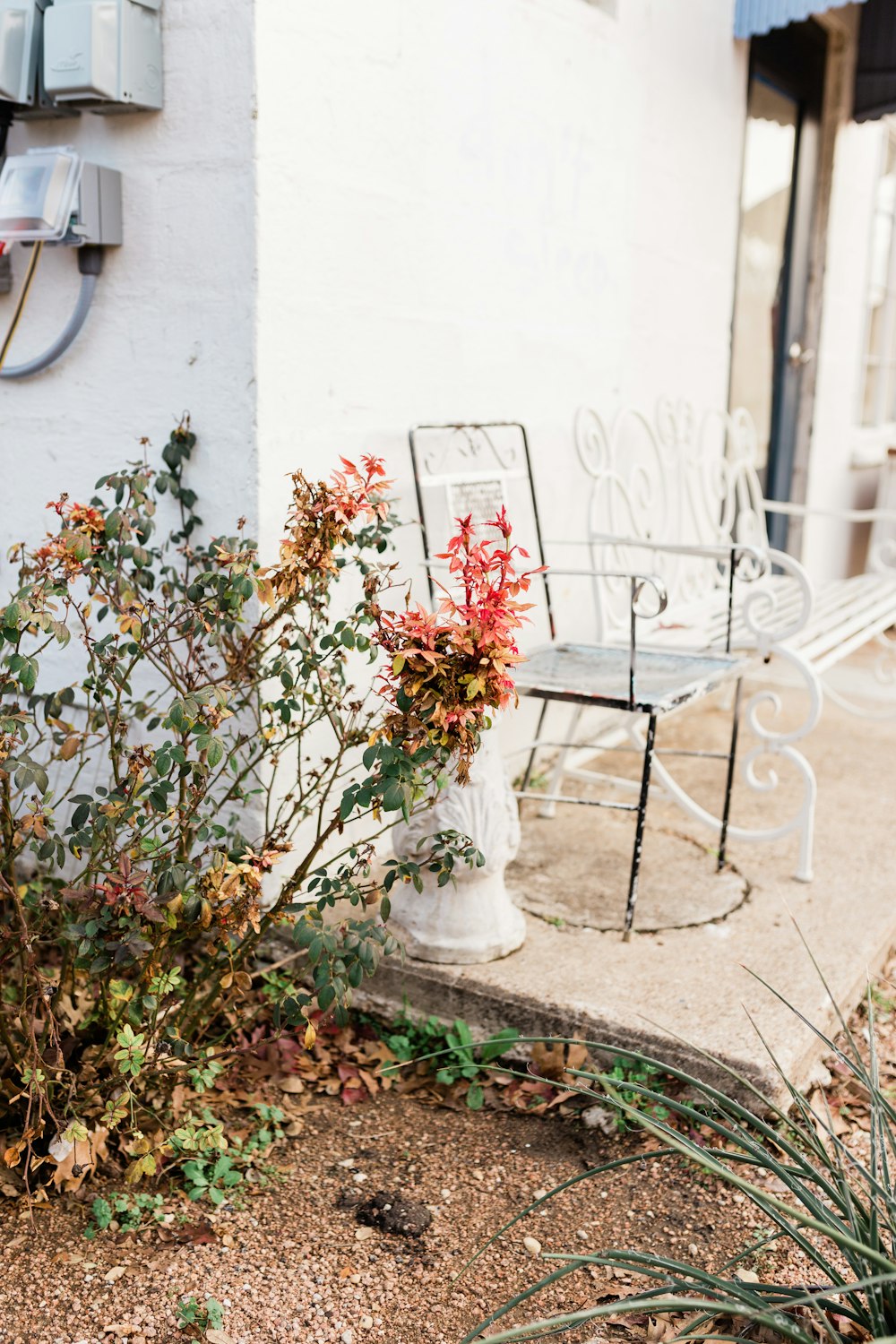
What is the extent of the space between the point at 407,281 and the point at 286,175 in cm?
48

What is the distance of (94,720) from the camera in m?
2.25

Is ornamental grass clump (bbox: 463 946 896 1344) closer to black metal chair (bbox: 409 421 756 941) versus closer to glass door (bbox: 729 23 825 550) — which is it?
black metal chair (bbox: 409 421 756 941)

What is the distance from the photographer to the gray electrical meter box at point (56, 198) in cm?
249

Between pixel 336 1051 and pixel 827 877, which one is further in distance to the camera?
pixel 827 877

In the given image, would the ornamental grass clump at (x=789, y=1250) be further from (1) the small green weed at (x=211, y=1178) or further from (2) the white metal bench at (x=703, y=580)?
(2) the white metal bench at (x=703, y=580)

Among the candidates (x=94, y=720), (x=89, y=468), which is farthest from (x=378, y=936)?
(x=89, y=468)

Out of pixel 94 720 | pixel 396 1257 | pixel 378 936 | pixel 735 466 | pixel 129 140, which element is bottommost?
pixel 396 1257

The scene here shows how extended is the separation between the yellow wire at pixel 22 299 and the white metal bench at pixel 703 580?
4.73 ft

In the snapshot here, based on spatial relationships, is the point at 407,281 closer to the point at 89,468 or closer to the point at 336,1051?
the point at 89,468

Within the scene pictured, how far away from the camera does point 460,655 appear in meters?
1.96

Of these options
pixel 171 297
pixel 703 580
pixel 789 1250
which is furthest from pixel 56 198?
pixel 703 580

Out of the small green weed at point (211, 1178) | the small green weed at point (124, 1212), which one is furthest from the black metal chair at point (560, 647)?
the small green weed at point (124, 1212)

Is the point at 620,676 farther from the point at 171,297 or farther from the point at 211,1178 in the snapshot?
the point at 211,1178

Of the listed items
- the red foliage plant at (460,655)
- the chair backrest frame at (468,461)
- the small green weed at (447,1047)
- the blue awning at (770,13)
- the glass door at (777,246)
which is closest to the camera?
the red foliage plant at (460,655)
